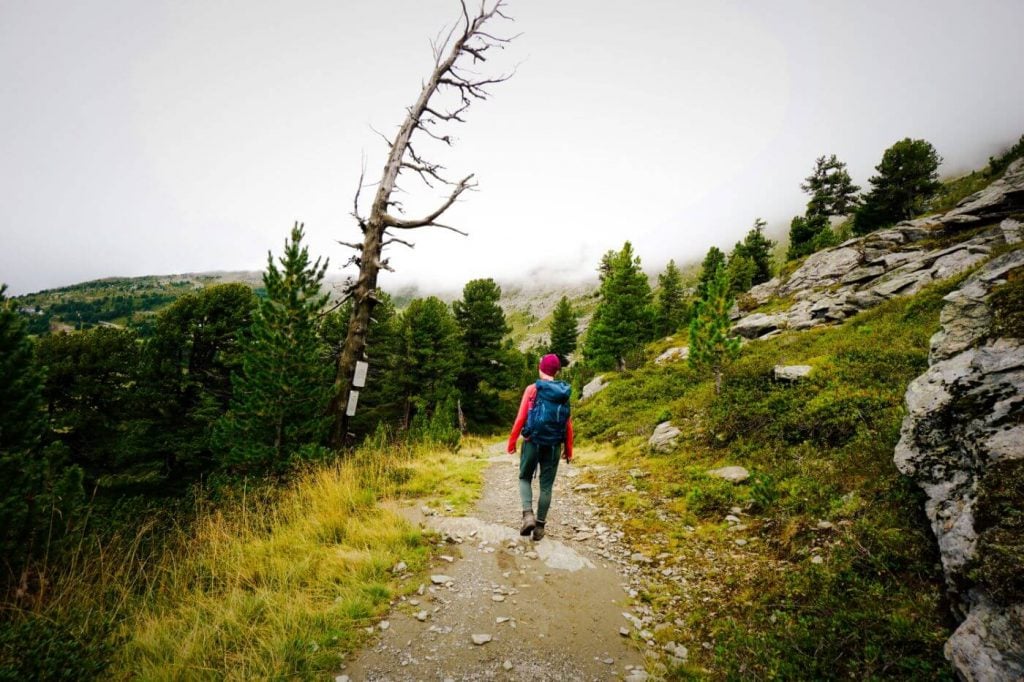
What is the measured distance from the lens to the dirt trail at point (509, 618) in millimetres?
2945

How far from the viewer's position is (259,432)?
11.3 m

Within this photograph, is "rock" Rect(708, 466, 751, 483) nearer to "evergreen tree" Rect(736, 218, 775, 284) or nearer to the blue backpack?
the blue backpack

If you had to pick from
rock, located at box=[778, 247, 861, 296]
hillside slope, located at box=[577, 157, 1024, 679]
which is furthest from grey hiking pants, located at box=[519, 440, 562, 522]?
rock, located at box=[778, 247, 861, 296]

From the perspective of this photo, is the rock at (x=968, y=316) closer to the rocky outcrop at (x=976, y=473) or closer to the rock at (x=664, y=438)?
the rocky outcrop at (x=976, y=473)

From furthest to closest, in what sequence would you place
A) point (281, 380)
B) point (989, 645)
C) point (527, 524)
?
point (281, 380), point (527, 524), point (989, 645)

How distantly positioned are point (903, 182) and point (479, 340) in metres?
36.8

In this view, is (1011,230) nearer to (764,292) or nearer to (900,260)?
(900,260)

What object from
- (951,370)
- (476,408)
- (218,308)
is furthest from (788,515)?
(476,408)

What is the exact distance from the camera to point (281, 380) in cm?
1117

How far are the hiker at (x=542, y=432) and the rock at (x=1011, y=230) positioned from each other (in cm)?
1985

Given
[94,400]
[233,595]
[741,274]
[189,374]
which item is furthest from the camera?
[741,274]

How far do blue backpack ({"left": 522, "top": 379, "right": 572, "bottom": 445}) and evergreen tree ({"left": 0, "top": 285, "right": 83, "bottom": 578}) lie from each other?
540 cm

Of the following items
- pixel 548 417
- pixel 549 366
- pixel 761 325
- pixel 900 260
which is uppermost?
pixel 900 260

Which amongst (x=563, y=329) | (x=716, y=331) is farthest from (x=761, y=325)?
(x=563, y=329)
